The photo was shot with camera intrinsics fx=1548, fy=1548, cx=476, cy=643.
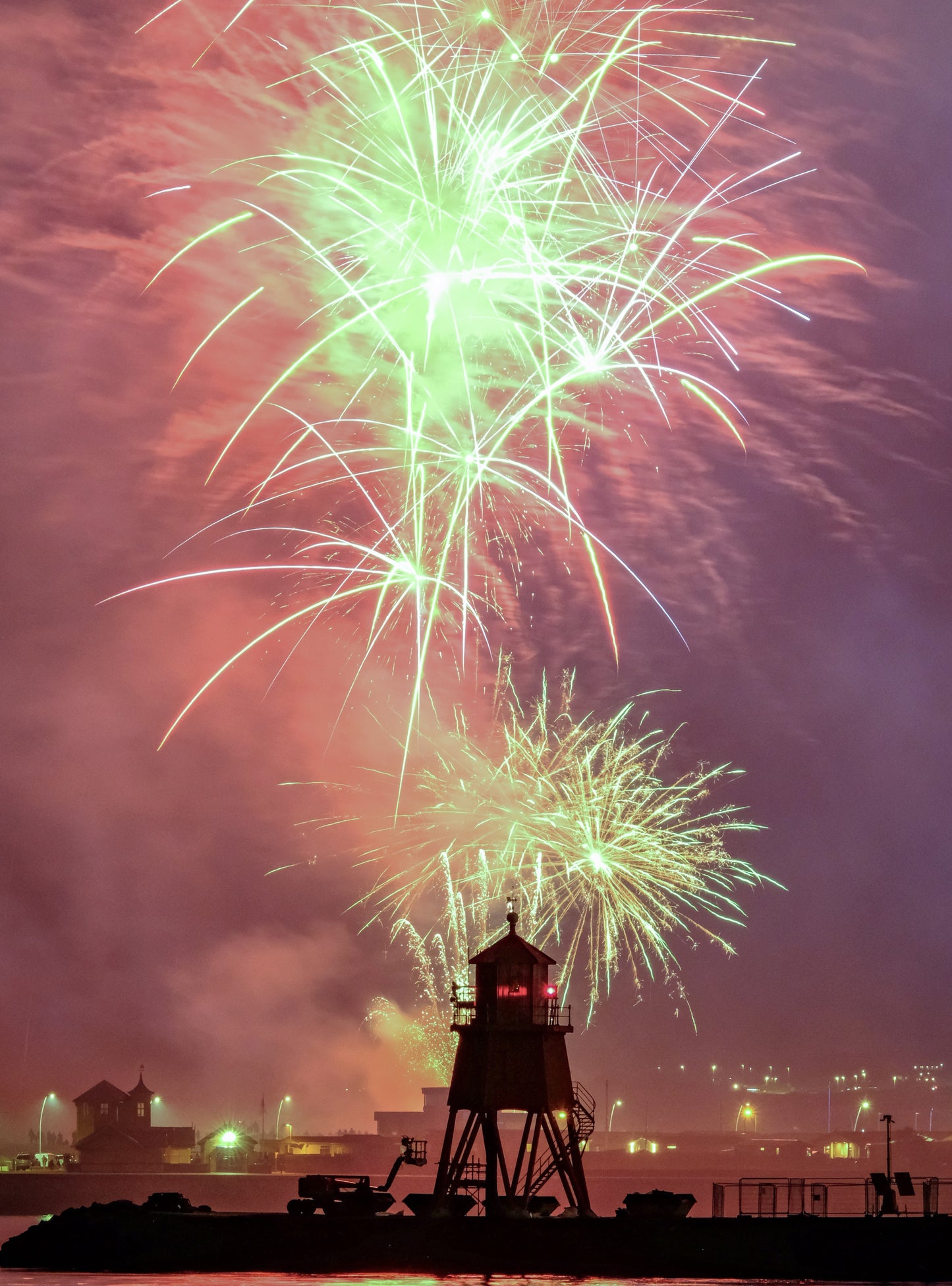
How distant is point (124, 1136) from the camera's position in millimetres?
138750

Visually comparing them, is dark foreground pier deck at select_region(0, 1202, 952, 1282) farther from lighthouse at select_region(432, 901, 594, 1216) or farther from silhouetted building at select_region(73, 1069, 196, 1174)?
silhouetted building at select_region(73, 1069, 196, 1174)

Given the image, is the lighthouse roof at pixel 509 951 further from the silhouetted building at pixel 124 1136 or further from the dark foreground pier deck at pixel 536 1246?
the silhouetted building at pixel 124 1136

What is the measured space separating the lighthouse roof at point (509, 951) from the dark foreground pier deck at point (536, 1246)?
354 inches

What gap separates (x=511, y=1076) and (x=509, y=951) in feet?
14.5

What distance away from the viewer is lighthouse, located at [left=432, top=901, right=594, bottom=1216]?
5559 centimetres

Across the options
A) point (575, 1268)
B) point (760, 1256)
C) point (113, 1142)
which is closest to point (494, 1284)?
point (575, 1268)

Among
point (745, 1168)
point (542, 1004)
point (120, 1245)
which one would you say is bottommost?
point (745, 1168)

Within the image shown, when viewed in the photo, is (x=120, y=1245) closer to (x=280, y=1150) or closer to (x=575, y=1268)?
(x=575, y=1268)

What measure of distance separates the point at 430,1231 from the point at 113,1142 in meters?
91.8

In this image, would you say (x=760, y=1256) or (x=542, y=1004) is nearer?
(x=760, y=1256)

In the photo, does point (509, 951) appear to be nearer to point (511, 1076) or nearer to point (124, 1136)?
point (511, 1076)

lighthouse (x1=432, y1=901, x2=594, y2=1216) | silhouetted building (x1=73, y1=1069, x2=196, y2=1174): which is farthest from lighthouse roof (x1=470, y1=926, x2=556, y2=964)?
silhouetted building (x1=73, y1=1069, x2=196, y2=1174)

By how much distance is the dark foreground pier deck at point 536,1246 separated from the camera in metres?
52.3

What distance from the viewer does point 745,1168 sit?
194500mm
